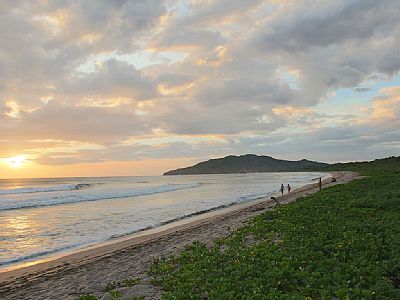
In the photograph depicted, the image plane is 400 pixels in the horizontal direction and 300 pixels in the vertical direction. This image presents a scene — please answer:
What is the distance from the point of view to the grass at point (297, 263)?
7.98 m

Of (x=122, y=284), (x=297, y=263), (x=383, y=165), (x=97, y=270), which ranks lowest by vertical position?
(x=97, y=270)

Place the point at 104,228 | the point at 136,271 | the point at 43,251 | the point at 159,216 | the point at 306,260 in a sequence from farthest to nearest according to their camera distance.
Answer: the point at 159,216 → the point at 104,228 → the point at 43,251 → the point at 136,271 → the point at 306,260

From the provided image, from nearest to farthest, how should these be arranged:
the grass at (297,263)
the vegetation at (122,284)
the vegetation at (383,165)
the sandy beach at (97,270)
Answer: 1. the grass at (297,263)
2. the vegetation at (122,284)
3. the sandy beach at (97,270)
4. the vegetation at (383,165)

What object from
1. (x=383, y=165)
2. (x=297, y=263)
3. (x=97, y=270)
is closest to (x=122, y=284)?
(x=97, y=270)

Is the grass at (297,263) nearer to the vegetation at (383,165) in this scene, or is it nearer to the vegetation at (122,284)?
the vegetation at (122,284)

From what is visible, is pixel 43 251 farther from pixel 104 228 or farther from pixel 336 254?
pixel 336 254

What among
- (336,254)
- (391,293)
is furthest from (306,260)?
(391,293)

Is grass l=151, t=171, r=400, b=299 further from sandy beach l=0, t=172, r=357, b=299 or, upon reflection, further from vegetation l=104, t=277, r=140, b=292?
sandy beach l=0, t=172, r=357, b=299

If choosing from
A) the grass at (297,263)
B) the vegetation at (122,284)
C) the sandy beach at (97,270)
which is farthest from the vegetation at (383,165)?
the vegetation at (122,284)

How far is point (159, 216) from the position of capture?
Answer: 1129 inches

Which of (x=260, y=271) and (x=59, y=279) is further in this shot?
(x=59, y=279)

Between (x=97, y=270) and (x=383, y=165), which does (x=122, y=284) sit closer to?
(x=97, y=270)

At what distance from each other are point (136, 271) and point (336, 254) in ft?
19.3

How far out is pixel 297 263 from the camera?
988 cm
